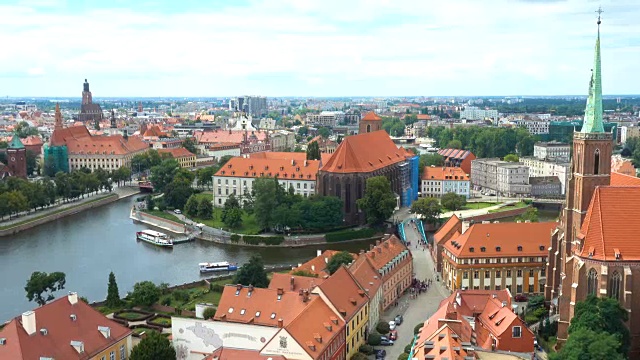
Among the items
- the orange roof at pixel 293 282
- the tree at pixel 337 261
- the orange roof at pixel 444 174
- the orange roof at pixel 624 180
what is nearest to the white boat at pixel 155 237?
the tree at pixel 337 261

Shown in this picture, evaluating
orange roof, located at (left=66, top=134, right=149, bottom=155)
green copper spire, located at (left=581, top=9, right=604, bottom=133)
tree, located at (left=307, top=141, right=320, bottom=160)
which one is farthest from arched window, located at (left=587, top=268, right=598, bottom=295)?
orange roof, located at (left=66, top=134, right=149, bottom=155)

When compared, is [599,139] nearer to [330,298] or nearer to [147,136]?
[330,298]

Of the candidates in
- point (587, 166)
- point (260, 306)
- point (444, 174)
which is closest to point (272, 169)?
point (444, 174)

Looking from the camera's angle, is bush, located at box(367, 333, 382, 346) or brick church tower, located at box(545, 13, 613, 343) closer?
bush, located at box(367, 333, 382, 346)

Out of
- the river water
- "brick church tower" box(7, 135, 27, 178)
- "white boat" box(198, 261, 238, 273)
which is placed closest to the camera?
the river water

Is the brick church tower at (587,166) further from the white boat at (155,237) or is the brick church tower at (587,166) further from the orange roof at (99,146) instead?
the orange roof at (99,146)

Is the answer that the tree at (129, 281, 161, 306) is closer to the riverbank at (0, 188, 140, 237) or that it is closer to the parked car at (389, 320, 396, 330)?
the parked car at (389, 320, 396, 330)
